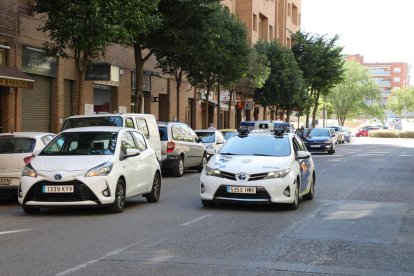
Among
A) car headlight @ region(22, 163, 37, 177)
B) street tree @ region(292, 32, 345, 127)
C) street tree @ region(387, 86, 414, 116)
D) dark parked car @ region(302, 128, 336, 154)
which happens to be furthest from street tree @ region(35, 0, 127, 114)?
street tree @ region(387, 86, 414, 116)

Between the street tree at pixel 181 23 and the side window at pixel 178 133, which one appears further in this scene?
the street tree at pixel 181 23

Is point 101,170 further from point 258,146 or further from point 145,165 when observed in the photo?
point 258,146

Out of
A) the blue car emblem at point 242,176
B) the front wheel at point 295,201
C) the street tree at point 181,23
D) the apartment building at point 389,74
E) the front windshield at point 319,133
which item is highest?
the apartment building at point 389,74

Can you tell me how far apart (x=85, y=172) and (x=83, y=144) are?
1.24 metres

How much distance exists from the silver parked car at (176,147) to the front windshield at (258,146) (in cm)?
694

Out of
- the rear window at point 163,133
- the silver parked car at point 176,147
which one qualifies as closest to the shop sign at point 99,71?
the silver parked car at point 176,147

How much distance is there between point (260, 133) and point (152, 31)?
1147 cm

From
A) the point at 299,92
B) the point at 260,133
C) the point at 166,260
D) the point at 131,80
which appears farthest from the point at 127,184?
the point at 299,92

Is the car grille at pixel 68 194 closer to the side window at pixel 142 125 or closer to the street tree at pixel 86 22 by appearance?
the side window at pixel 142 125

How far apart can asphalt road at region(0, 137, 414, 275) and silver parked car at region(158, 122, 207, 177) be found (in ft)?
19.3

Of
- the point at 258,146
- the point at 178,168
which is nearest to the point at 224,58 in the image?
the point at 178,168

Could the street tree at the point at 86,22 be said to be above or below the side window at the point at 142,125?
above

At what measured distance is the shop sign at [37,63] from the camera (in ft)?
77.0

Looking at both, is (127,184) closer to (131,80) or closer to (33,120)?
(33,120)
